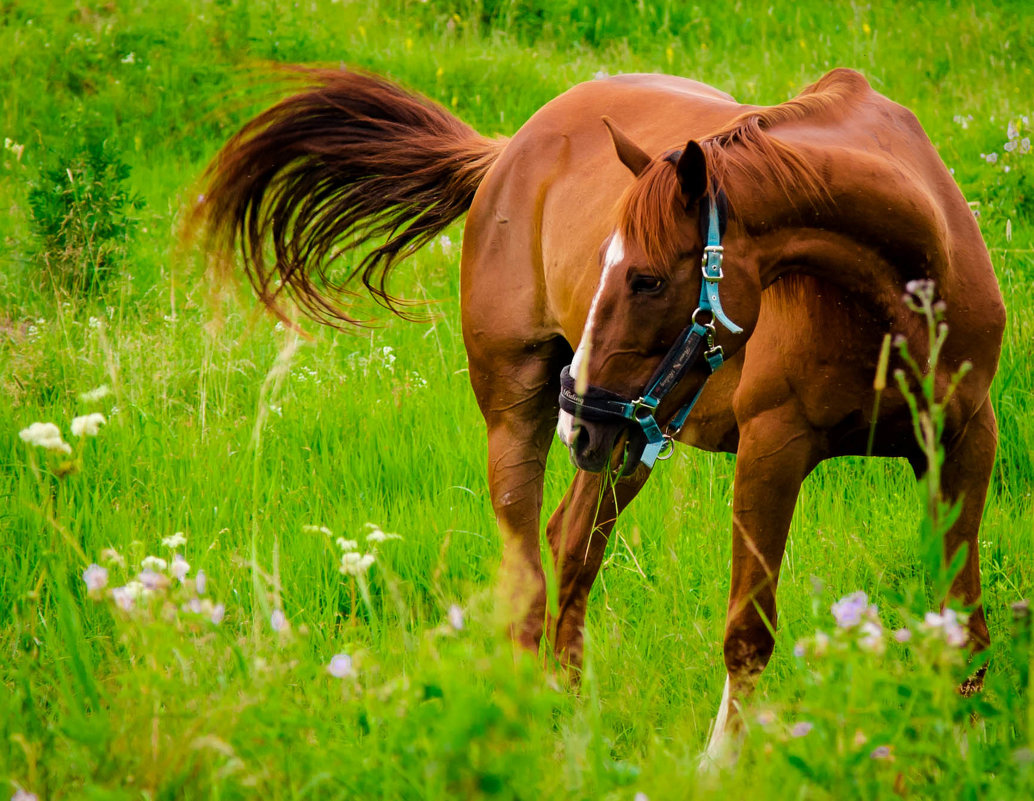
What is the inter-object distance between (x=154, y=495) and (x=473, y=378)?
1.39 m

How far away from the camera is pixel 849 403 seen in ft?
8.70

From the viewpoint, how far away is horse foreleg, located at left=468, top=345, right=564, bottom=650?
3.42m

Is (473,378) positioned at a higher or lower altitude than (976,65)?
lower

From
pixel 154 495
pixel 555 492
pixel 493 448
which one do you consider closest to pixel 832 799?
pixel 493 448

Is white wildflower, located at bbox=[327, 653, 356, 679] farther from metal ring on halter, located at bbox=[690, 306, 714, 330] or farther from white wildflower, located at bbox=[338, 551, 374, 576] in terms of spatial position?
metal ring on halter, located at bbox=[690, 306, 714, 330]

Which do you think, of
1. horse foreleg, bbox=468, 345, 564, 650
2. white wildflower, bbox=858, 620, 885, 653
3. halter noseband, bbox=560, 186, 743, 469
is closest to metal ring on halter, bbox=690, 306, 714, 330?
halter noseband, bbox=560, 186, 743, 469

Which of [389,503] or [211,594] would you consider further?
[389,503]

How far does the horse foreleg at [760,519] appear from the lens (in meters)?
2.74

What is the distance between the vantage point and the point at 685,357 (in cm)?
240

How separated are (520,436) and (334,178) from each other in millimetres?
1390

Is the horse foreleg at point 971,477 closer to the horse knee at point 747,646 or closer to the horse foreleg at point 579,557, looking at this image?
the horse knee at point 747,646

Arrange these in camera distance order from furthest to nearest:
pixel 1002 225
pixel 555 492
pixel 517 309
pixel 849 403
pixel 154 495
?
pixel 1002 225 < pixel 555 492 < pixel 154 495 < pixel 517 309 < pixel 849 403

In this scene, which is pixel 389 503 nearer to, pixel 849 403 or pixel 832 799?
pixel 849 403

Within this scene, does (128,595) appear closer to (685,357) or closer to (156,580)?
(156,580)
